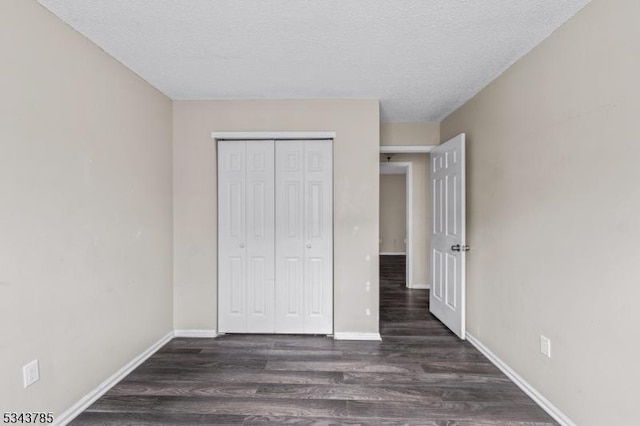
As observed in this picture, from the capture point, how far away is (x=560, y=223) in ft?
5.97

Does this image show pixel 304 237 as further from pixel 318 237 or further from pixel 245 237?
pixel 245 237

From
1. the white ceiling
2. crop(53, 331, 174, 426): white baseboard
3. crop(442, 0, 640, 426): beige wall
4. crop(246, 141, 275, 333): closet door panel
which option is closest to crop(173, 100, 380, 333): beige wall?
the white ceiling

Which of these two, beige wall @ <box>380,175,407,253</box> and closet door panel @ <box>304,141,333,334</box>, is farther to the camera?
beige wall @ <box>380,175,407,253</box>

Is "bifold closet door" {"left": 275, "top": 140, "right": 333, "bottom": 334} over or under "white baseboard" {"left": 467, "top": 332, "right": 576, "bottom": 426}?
over

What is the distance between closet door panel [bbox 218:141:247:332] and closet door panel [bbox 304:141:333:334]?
657 millimetres

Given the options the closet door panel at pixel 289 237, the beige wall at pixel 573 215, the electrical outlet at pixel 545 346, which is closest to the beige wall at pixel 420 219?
the beige wall at pixel 573 215

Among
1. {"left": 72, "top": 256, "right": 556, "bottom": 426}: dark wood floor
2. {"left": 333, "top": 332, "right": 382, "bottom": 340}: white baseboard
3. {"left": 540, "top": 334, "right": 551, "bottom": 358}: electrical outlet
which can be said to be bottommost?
{"left": 72, "top": 256, "right": 556, "bottom": 426}: dark wood floor

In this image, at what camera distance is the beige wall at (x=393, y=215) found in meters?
8.18

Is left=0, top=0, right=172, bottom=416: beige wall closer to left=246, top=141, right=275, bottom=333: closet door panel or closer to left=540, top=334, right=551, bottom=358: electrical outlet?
left=246, top=141, right=275, bottom=333: closet door panel

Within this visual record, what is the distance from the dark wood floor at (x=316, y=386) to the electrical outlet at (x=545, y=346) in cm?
36

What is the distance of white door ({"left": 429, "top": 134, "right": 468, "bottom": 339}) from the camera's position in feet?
9.36

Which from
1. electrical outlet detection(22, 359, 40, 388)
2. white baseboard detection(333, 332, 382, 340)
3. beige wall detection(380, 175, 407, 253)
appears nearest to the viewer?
electrical outlet detection(22, 359, 40, 388)

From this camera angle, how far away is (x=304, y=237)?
3.06 meters

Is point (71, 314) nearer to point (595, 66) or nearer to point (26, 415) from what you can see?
point (26, 415)
